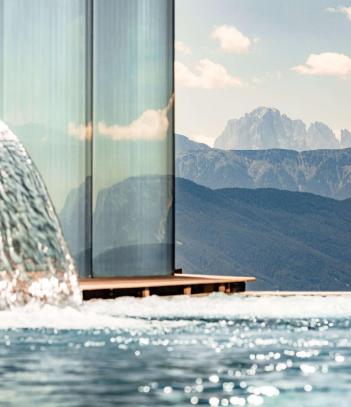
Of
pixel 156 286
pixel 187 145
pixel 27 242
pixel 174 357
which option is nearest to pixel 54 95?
pixel 156 286

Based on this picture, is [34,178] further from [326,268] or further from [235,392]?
[326,268]

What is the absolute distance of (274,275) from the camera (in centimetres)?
2145

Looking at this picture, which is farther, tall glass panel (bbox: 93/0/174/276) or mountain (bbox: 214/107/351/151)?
mountain (bbox: 214/107/351/151)

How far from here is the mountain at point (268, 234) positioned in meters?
21.2

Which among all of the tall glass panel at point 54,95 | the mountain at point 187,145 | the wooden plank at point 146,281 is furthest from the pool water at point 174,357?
the mountain at point 187,145

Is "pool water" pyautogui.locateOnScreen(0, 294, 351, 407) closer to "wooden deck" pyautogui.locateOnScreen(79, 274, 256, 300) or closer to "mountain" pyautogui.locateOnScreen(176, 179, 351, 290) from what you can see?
"wooden deck" pyautogui.locateOnScreen(79, 274, 256, 300)

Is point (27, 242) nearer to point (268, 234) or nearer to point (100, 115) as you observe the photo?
point (100, 115)

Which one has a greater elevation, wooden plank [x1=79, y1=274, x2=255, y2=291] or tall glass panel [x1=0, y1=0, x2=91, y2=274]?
tall glass panel [x1=0, y1=0, x2=91, y2=274]

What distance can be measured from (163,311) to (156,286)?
1693mm

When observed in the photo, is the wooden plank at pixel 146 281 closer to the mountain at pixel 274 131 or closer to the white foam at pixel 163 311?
the white foam at pixel 163 311

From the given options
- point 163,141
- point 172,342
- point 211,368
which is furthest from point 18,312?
point 163,141

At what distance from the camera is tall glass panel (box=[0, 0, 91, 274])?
923 centimetres

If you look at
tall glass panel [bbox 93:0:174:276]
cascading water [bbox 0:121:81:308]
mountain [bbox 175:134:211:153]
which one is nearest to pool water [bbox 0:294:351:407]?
cascading water [bbox 0:121:81:308]

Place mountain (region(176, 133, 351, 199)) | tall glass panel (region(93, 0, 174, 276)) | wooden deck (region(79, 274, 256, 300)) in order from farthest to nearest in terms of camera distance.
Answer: mountain (region(176, 133, 351, 199)) < tall glass panel (region(93, 0, 174, 276)) < wooden deck (region(79, 274, 256, 300))
